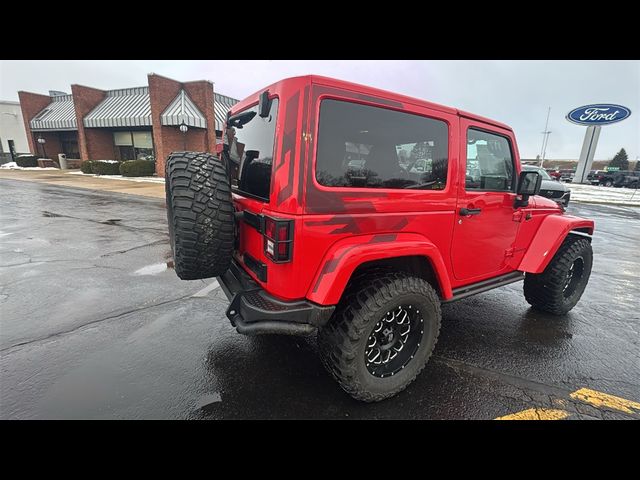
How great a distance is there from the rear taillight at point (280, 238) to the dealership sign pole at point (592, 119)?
3995cm

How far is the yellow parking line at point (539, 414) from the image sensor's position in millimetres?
2289

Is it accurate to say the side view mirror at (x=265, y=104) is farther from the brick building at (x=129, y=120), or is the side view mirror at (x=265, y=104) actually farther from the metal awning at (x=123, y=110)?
the metal awning at (x=123, y=110)

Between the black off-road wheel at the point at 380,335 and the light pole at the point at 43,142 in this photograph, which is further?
the light pole at the point at 43,142

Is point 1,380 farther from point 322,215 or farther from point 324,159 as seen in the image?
point 324,159

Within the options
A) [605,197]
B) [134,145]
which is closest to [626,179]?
[605,197]

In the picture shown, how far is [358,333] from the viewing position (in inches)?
85.8

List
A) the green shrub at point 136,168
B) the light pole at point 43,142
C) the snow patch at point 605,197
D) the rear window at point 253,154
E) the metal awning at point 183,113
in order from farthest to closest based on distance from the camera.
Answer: the light pole at point 43,142, the green shrub at point 136,168, the metal awning at point 183,113, the snow patch at point 605,197, the rear window at point 253,154

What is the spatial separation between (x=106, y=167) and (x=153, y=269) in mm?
21601

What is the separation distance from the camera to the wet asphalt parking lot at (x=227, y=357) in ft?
7.73

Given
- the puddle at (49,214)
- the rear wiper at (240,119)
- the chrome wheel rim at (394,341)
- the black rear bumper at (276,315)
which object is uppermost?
the rear wiper at (240,119)

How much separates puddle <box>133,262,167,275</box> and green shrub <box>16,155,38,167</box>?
104 ft

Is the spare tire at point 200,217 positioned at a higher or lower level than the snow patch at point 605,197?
higher

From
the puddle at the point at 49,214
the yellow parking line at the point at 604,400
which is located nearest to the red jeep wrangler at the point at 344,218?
the yellow parking line at the point at 604,400

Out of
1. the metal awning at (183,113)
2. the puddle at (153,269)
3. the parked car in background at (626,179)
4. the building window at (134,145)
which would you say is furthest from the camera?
the parked car in background at (626,179)
